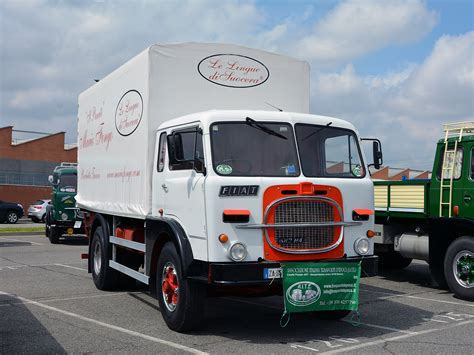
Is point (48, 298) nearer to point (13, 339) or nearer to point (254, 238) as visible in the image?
point (13, 339)

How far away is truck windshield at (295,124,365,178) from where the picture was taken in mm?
7020

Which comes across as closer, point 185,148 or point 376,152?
point 185,148

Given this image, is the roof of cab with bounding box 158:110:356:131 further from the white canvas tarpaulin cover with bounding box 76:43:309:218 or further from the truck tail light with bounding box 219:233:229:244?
the truck tail light with bounding box 219:233:229:244

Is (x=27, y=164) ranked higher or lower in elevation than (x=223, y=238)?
higher

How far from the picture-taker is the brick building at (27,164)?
43.1m

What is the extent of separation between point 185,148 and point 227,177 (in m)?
0.85

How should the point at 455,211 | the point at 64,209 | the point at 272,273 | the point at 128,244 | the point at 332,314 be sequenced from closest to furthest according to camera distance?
the point at 272,273 → the point at 332,314 → the point at 128,244 → the point at 455,211 → the point at 64,209

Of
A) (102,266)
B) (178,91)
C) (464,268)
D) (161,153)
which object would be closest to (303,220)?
(161,153)

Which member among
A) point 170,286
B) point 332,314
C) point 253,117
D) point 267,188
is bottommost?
point 332,314

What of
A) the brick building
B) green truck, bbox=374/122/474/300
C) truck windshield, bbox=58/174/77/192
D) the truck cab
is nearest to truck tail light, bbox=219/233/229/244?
the truck cab

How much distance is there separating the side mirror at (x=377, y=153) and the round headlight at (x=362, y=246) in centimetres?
116

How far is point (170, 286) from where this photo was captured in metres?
7.14

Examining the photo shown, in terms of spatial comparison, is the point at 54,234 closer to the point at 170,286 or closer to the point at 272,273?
the point at 170,286

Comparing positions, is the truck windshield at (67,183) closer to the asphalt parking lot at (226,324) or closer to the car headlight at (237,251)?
the asphalt parking lot at (226,324)
